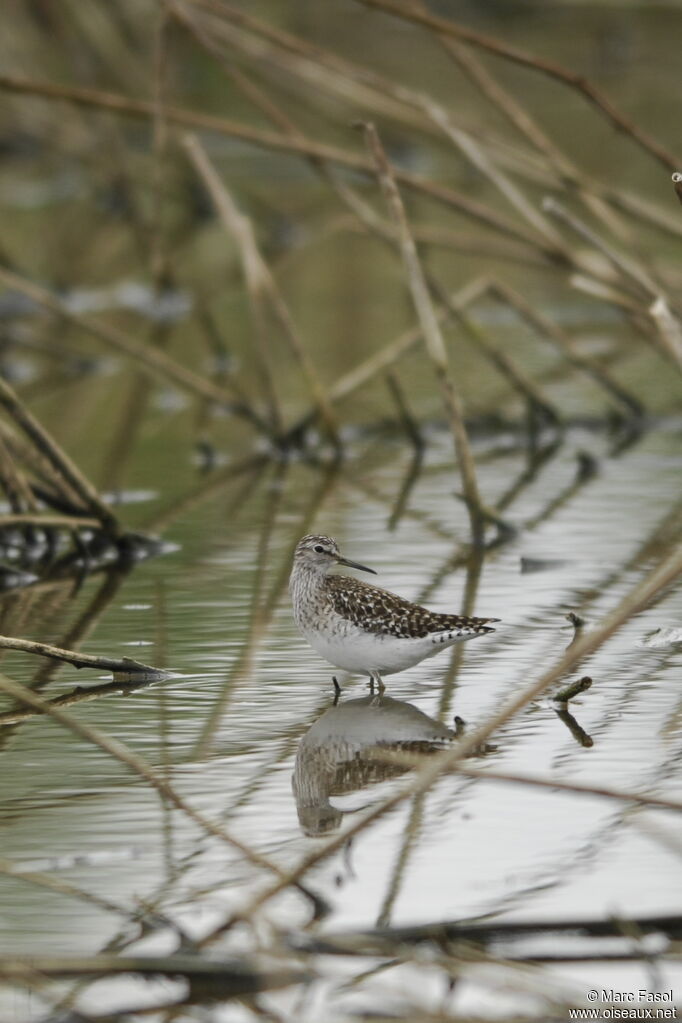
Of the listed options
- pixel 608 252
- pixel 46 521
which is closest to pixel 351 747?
pixel 46 521

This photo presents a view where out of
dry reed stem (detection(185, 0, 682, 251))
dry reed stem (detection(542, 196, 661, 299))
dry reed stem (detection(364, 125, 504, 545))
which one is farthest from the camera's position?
dry reed stem (detection(185, 0, 682, 251))

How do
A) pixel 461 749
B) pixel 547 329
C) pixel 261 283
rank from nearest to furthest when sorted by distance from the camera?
pixel 461 749 → pixel 261 283 → pixel 547 329

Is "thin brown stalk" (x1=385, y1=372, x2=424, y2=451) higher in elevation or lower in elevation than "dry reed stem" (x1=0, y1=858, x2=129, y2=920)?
higher

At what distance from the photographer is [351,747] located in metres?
5.87

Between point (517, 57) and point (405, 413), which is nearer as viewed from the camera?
point (517, 57)

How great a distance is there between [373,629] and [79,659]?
3.40ft

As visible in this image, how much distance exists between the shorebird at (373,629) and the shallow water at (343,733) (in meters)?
0.15

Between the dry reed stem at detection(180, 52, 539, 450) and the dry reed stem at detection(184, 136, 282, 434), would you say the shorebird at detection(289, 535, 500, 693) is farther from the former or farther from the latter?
the dry reed stem at detection(184, 136, 282, 434)

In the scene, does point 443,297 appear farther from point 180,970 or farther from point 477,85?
point 180,970

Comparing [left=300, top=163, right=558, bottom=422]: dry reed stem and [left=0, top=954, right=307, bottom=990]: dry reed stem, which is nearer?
[left=0, top=954, right=307, bottom=990]: dry reed stem

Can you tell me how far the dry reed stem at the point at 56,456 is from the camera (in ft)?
26.7

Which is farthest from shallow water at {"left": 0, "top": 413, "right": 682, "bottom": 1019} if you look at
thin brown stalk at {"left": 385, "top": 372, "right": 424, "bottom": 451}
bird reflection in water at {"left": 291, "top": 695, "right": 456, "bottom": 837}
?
thin brown stalk at {"left": 385, "top": 372, "right": 424, "bottom": 451}

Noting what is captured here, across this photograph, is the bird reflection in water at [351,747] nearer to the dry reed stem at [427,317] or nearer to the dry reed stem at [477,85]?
the dry reed stem at [427,317]

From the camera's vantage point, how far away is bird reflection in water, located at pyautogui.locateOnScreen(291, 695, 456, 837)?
533cm
